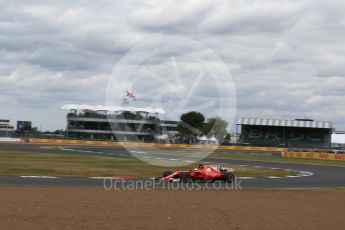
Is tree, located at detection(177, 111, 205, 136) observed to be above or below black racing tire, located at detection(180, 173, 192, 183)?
above

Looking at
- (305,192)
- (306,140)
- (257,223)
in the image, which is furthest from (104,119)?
(257,223)

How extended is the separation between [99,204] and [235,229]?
476cm

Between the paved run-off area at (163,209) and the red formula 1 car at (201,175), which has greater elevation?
the red formula 1 car at (201,175)

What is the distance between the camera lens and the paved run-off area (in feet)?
42.3

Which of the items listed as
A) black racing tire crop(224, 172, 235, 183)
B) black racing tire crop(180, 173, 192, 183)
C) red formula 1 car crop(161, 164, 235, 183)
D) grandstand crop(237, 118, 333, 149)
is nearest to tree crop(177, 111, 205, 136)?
red formula 1 car crop(161, 164, 235, 183)

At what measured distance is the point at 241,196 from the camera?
19953mm

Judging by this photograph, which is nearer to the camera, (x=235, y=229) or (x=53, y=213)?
(x=235, y=229)

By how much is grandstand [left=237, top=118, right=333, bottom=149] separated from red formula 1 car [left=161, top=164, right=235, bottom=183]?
3488 inches

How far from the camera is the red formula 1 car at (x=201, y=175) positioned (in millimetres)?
25109

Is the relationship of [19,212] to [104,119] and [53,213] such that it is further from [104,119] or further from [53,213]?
[104,119]

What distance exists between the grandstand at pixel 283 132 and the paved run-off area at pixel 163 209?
312 ft

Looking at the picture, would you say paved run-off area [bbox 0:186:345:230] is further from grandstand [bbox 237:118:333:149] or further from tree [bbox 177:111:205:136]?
grandstand [bbox 237:118:333:149]

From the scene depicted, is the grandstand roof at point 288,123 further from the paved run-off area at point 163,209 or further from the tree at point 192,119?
the paved run-off area at point 163,209

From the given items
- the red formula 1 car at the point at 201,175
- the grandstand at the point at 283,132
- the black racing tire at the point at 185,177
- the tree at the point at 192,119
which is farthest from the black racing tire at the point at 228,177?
the grandstand at the point at 283,132
